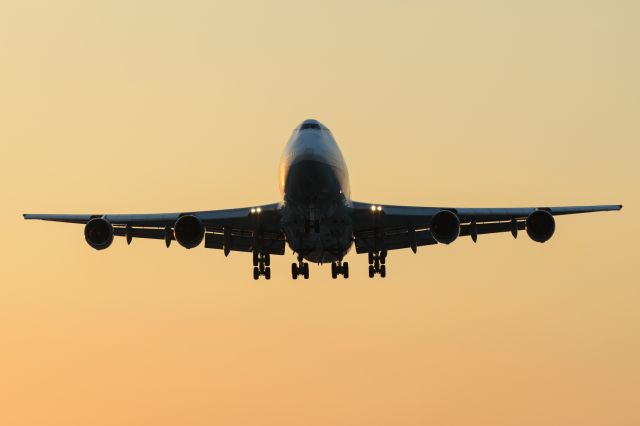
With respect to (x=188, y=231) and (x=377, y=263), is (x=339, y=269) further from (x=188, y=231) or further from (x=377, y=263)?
(x=188, y=231)

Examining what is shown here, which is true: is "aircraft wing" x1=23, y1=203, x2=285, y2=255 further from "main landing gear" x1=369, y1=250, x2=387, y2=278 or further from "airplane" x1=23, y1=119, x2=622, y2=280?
"main landing gear" x1=369, y1=250, x2=387, y2=278

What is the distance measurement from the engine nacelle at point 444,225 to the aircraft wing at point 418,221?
0.09 meters

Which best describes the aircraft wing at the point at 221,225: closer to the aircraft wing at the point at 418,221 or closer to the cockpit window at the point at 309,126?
the cockpit window at the point at 309,126

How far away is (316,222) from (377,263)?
9093 millimetres

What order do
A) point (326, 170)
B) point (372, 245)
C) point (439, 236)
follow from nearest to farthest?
point (326, 170) < point (439, 236) < point (372, 245)

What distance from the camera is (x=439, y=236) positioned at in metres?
55.0

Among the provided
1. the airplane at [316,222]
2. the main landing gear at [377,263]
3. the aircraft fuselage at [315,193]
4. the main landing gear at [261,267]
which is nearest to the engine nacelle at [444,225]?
A: the airplane at [316,222]

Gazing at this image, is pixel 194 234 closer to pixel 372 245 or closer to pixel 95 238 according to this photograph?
pixel 95 238

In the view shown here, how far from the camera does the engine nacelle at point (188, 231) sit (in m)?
55.1

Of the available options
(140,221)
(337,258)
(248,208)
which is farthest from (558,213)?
(140,221)

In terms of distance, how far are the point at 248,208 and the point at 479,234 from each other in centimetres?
1176

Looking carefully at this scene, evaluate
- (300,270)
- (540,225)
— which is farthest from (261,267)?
(540,225)

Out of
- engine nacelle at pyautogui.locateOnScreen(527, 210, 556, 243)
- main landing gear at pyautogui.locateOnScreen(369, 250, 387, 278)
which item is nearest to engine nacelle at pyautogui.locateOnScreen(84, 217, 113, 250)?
main landing gear at pyautogui.locateOnScreen(369, 250, 387, 278)

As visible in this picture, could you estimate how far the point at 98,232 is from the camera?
56062 mm
